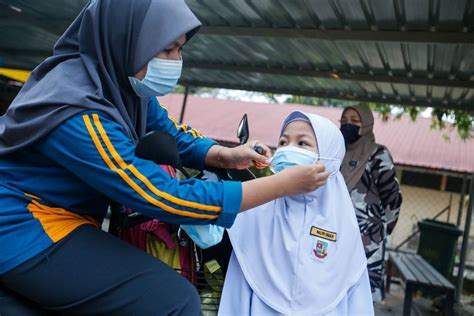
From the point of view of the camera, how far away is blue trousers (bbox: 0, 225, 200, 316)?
53.5 inches

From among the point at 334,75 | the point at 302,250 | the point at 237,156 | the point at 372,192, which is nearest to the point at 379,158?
the point at 372,192

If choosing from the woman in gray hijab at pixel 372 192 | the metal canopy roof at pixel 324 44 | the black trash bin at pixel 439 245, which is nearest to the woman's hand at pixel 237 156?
the metal canopy roof at pixel 324 44

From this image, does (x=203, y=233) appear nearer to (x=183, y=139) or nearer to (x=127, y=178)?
(x=127, y=178)

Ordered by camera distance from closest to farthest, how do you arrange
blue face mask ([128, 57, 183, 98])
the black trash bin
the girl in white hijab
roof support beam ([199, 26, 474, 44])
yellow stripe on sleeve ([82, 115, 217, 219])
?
1. yellow stripe on sleeve ([82, 115, 217, 219])
2. blue face mask ([128, 57, 183, 98])
3. the girl in white hijab
4. roof support beam ([199, 26, 474, 44])
5. the black trash bin

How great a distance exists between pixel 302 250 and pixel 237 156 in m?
0.49

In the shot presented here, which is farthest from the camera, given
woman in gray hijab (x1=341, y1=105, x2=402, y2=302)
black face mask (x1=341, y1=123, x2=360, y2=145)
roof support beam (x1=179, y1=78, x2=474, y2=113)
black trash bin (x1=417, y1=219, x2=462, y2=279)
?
black trash bin (x1=417, y1=219, x2=462, y2=279)

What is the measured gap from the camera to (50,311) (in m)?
1.45

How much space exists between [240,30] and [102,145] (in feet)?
10.3

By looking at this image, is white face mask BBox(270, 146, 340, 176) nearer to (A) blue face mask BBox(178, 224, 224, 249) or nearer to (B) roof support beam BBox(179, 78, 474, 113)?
(A) blue face mask BBox(178, 224, 224, 249)

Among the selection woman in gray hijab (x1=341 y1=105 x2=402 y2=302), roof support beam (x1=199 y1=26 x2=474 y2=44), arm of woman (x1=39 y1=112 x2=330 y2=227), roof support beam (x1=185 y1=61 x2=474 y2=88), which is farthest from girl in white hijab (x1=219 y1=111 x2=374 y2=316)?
roof support beam (x1=185 y1=61 x2=474 y2=88)

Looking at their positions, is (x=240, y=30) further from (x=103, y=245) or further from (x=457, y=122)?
(x=457, y=122)

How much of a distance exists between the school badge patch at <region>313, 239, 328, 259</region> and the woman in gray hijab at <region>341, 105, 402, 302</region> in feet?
6.07

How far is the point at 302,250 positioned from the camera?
2.02m

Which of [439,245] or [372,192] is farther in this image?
[439,245]
